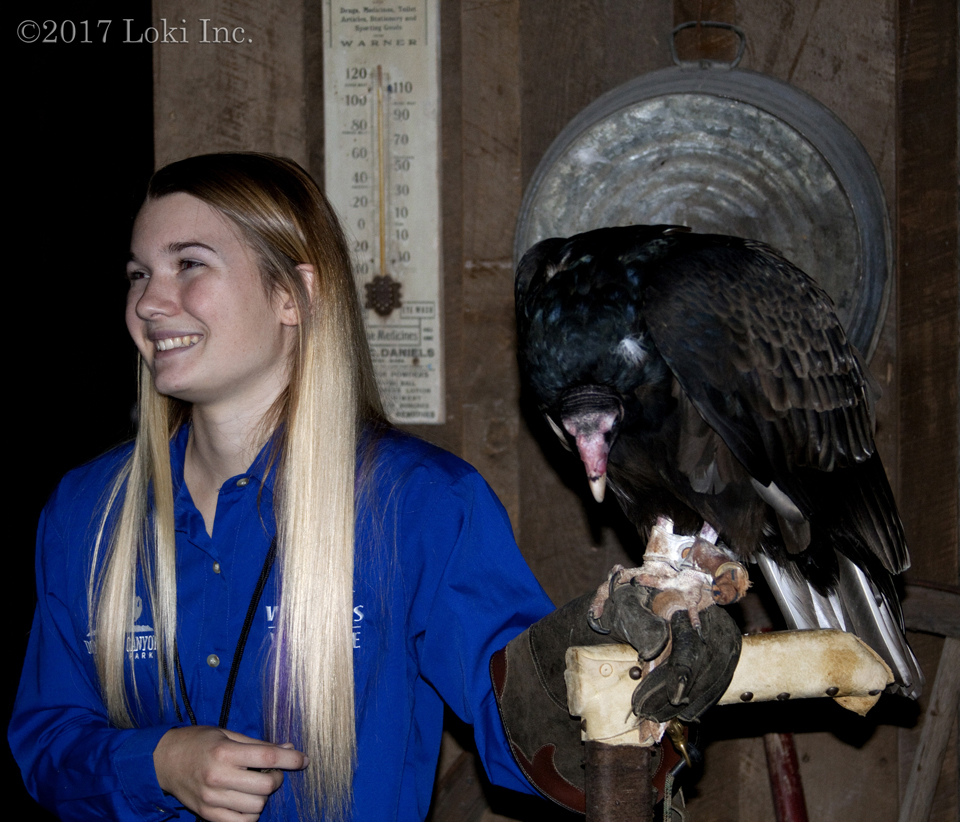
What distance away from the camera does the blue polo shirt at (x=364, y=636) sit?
1.33 metres

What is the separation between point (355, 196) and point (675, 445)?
120 centimetres

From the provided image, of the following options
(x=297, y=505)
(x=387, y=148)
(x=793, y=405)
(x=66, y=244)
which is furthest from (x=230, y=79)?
(x=793, y=405)

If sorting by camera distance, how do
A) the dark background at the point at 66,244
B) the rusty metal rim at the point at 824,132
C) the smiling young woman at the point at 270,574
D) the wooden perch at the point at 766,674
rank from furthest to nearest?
the dark background at the point at 66,244
the rusty metal rim at the point at 824,132
the smiling young woman at the point at 270,574
the wooden perch at the point at 766,674

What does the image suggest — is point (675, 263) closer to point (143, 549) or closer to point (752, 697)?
point (752, 697)

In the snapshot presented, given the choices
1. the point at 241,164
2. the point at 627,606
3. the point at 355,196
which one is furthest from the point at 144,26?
the point at 627,606

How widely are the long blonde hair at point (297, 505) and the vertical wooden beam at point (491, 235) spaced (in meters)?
0.82

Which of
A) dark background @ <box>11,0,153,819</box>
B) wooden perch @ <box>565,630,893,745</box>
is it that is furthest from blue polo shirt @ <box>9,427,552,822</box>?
dark background @ <box>11,0,153,819</box>

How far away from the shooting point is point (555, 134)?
2.25m

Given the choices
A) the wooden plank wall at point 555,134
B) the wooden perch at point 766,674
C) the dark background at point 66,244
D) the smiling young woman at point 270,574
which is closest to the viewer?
the wooden perch at point 766,674

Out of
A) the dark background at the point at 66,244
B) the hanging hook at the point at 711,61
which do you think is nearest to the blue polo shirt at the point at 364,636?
the dark background at the point at 66,244

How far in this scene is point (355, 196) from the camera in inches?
88.5

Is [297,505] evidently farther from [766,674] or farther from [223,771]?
[766,674]

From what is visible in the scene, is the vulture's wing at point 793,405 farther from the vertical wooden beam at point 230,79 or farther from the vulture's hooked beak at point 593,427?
the vertical wooden beam at point 230,79

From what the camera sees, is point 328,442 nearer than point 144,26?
Yes
